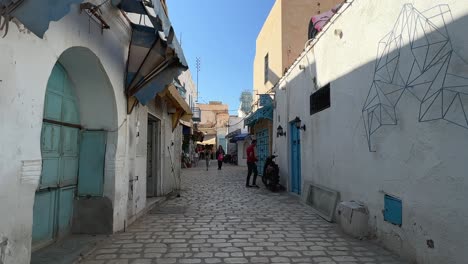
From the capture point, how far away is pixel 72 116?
516 cm

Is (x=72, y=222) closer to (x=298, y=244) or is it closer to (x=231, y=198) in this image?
(x=298, y=244)

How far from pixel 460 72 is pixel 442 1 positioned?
2.94 ft

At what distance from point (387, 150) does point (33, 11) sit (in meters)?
4.62

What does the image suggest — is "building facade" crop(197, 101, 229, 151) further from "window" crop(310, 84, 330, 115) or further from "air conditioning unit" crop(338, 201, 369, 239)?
"air conditioning unit" crop(338, 201, 369, 239)

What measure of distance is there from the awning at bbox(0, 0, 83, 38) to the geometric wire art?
3.96 m

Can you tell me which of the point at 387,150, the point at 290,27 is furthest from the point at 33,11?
the point at 290,27

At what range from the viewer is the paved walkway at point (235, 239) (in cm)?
439

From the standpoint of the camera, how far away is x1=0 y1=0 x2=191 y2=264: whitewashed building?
2898mm

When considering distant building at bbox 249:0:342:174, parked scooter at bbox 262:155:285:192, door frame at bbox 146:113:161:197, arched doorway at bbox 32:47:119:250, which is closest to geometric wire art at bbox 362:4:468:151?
arched doorway at bbox 32:47:119:250

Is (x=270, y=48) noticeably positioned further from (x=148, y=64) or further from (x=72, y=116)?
(x=72, y=116)

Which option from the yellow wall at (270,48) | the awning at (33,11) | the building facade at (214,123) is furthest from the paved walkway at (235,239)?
the building facade at (214,123)

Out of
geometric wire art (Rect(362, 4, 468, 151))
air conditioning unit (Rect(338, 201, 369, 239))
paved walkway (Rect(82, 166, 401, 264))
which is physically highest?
geometric wire art (Rect(362, 4, 468, 151))

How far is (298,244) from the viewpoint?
504 centimetres

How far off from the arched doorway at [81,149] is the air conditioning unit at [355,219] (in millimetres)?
3968
